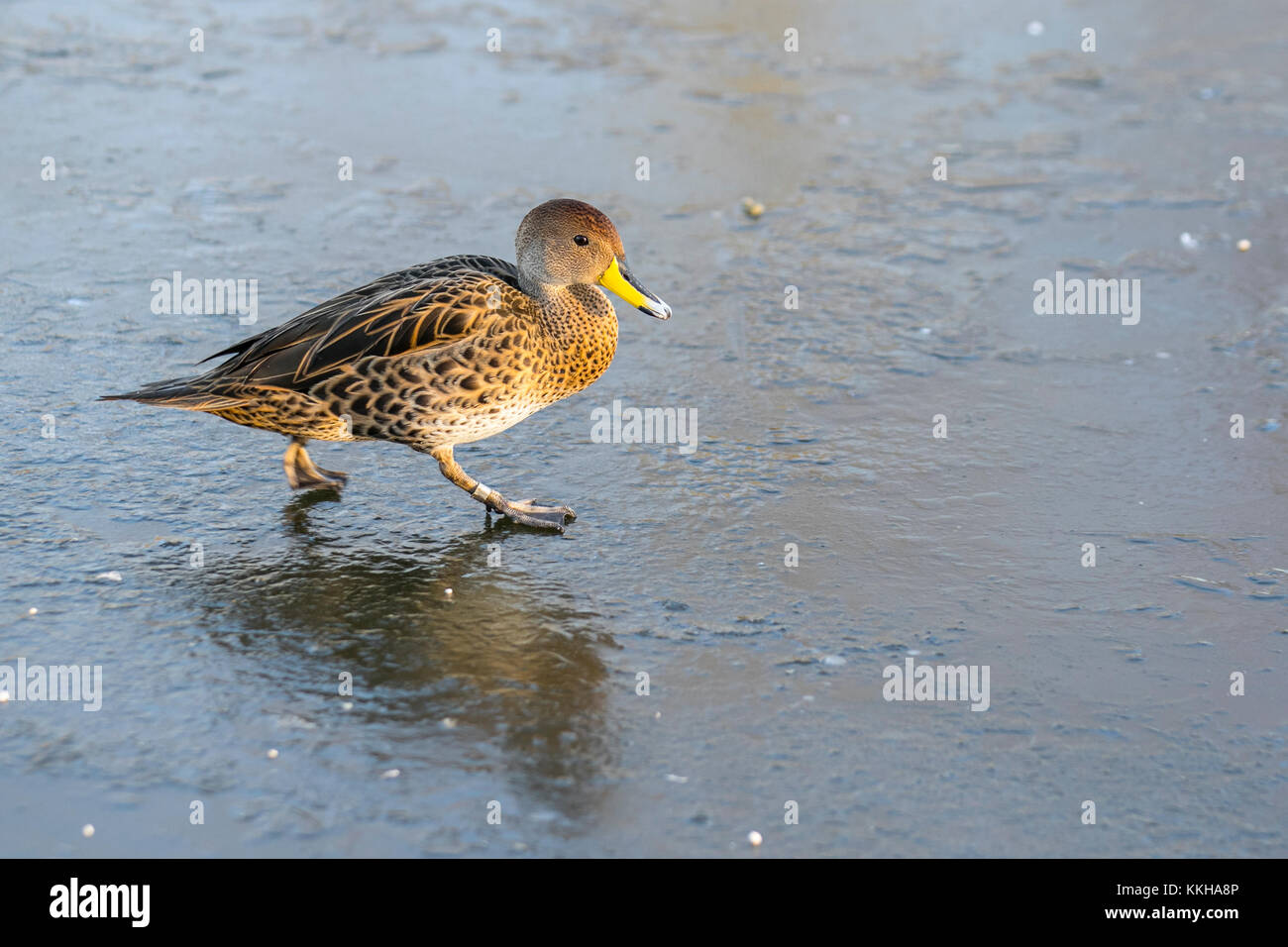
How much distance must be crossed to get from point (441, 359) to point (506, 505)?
2.12ft

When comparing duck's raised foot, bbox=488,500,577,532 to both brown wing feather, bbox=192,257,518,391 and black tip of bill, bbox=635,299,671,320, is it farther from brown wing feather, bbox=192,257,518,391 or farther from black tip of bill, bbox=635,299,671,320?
black tip of bill, bbox=635,299,671,320

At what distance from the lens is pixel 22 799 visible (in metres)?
3.86

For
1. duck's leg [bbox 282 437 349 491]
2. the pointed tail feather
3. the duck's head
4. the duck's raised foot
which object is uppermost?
the duck's head

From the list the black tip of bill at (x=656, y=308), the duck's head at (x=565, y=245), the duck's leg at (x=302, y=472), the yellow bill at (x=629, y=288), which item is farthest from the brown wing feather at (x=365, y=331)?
the black tip of bill at (x=656, y=308)

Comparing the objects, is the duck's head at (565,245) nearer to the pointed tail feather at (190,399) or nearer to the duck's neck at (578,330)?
the duck's neck at (578,330)

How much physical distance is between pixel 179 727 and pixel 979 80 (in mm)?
8787

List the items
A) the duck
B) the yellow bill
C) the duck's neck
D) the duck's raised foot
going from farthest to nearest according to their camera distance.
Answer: the yellow bill, the duck's neck, the duck's raised foot, the duck

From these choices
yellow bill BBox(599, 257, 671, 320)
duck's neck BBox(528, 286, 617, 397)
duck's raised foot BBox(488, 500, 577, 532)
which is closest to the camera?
duck's raised foot BBox(488, 500, 577, 532)

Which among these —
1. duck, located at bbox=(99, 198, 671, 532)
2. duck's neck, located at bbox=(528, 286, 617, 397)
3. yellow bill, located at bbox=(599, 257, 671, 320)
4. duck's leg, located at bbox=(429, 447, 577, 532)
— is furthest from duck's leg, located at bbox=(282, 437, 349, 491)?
yellow bill, located at bbox=(599, 257, 671, 320)

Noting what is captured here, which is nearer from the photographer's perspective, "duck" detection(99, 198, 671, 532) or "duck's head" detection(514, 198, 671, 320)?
"duck" detection(99, 198, 671, 532)

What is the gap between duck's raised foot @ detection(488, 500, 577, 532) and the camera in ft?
17.9

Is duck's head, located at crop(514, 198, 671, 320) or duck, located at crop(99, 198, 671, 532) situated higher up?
duck's head, located at crop(514, 198, 671, 320)

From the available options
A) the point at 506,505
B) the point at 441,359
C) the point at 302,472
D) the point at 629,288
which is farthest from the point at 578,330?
the point at 302,472

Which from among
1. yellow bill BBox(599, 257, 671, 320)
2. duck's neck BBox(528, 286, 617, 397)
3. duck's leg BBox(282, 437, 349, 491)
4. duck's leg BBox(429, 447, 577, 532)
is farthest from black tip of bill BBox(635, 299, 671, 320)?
duck's leg BBox(282, 437, 349, 491)
